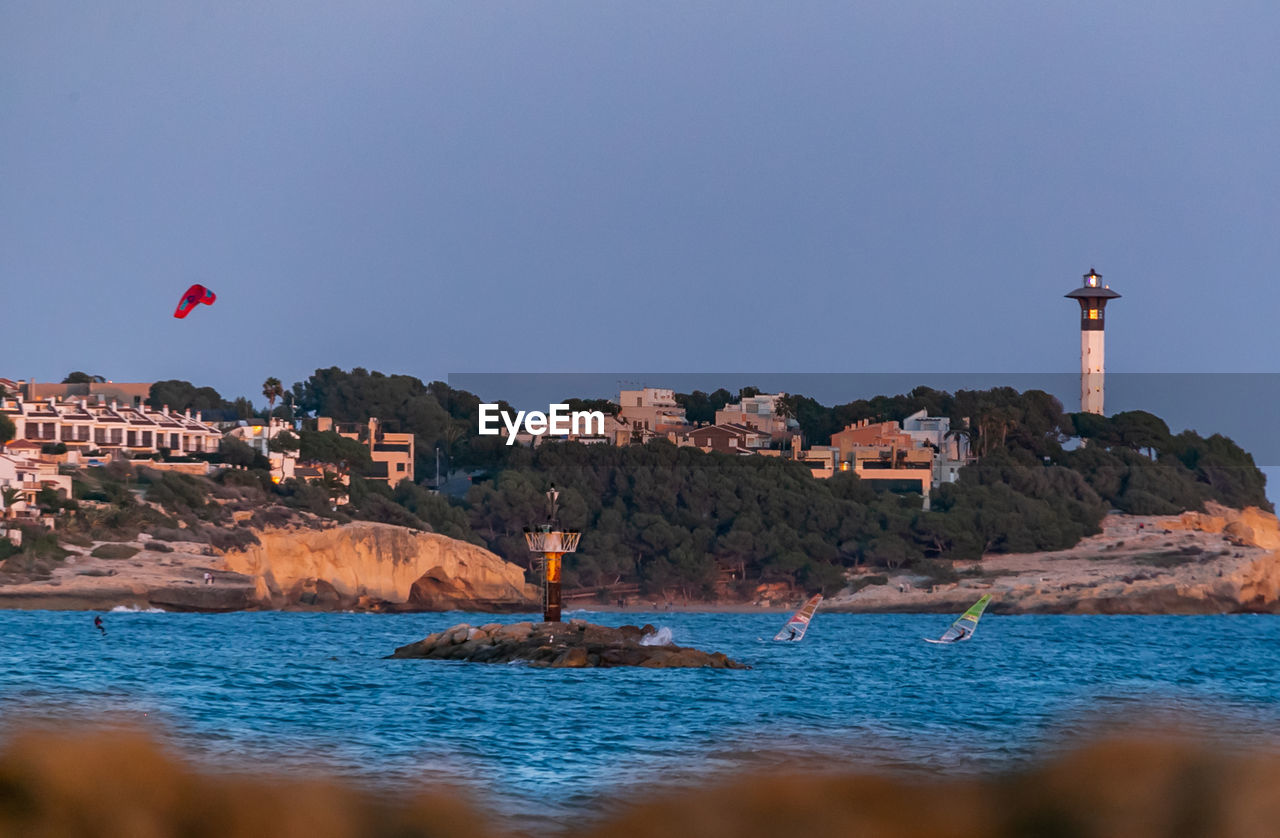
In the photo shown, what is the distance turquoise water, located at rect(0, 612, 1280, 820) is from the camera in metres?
22.4

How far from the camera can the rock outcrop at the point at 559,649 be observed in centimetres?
5141

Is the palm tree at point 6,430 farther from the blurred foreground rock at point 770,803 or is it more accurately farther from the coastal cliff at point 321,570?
the blurred foreground rock at point 770,803

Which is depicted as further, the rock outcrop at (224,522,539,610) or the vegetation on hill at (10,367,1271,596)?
the vegetation on hill at (10,367,1271,596)

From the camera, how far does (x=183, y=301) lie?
10506 cm

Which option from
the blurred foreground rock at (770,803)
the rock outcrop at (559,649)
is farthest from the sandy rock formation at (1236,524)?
the blurred foreground rock at (770,803)

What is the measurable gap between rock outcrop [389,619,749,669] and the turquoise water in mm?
1498

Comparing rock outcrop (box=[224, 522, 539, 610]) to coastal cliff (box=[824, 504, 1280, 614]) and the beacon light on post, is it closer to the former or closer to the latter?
coastal cliff (box=[824, 504, 1280, 614])

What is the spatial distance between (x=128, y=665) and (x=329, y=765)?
24.7 m

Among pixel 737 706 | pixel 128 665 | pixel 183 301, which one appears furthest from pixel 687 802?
pixel 183 301

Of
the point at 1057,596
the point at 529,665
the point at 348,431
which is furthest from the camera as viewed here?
the point at 348,431

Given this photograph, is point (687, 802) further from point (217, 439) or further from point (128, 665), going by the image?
point (217, 439)

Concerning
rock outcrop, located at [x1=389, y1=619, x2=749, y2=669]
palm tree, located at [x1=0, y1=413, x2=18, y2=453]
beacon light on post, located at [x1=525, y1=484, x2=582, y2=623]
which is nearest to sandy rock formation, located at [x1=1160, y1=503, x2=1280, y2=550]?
palm tree, located at [x1=0, y1=413, x2=18, y2=453]

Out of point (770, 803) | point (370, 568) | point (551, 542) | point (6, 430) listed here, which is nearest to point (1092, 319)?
point (370, 568)

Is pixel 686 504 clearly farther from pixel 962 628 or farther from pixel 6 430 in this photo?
pixel 962 628
